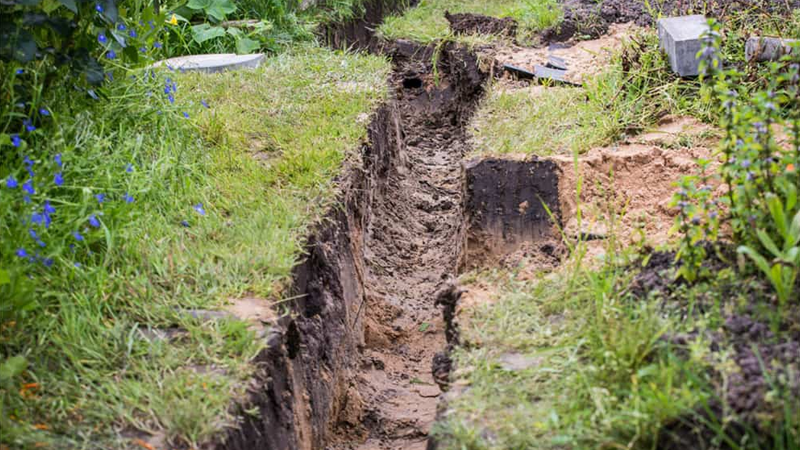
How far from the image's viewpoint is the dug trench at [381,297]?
10.6ft

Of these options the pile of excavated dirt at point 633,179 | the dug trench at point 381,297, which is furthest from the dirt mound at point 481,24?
the pile of excavated dirt at point 633,179

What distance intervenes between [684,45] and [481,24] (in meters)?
2.66

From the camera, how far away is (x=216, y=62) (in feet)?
18.9

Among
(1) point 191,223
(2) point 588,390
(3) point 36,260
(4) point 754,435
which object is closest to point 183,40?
(1) point 191,223

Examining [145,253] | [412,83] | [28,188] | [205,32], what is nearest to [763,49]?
[412,83]

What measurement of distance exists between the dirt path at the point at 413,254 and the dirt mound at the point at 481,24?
0.35 metres

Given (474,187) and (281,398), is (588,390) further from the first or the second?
(474,187)

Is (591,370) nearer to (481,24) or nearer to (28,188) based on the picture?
(28,188)

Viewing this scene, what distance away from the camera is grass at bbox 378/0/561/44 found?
6.61m

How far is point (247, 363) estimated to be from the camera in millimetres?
2857

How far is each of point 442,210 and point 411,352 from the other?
4.37 feet

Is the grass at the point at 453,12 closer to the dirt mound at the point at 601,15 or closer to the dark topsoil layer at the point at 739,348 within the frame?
the dirt mound at the point at 601,15

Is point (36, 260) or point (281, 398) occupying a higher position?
point (36, 260)

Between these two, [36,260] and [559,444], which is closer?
[559,444]
